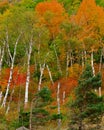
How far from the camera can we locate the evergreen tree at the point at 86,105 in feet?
110

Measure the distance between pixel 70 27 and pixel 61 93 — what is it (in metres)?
7.10

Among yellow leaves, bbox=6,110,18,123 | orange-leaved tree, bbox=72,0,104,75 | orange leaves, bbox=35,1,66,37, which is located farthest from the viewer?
orange leaves, bbox=35,1,66,37

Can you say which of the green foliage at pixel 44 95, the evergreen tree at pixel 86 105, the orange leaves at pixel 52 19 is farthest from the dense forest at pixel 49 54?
the evergreen tree at pixel 86 105

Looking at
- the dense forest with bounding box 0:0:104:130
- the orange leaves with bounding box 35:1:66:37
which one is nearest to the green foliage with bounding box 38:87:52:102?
the dense forest with bounding box 0:0:104:130

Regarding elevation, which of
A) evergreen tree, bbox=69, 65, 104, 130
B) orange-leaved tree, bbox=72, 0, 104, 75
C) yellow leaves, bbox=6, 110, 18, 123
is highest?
orange-leaved tree, bbox=72, 0, 104, 75

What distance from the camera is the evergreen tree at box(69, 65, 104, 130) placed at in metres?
33.5

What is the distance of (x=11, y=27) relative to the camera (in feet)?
158

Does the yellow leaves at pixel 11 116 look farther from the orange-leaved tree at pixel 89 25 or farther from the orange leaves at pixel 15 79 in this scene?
the orange-leaved tree at pixel 89 25

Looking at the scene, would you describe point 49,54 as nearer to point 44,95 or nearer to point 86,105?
point 44,95

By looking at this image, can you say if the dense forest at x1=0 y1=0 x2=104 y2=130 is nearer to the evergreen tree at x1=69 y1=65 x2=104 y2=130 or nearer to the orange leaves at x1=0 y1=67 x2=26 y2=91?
the orange leaves at x1=0 y1=67 x2=26 y2=91

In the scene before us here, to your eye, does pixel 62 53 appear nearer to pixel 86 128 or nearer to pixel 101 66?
pixel 101 66

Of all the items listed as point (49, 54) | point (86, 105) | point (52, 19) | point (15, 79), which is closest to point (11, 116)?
point (15, 79)

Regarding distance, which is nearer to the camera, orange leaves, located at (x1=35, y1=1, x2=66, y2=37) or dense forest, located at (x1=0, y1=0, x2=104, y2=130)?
dense forest, located at (x1=0, y1=0, x2=104, y2=130)

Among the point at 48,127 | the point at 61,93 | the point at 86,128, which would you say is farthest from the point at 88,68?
the point at 61,93
